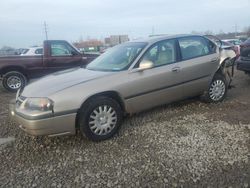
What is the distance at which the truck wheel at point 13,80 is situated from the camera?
9.41m

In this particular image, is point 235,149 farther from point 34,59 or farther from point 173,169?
point 34,59

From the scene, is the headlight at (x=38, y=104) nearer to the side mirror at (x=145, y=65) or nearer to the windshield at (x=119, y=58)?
the windshield at (x=119, y=58)

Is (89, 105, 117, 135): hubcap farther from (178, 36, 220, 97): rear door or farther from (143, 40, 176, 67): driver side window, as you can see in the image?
(178, 36, 220, 97): rear door

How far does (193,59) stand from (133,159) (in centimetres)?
271

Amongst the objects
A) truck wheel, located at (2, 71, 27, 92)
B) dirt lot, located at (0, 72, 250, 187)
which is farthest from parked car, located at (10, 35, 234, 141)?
truck wheel, located at (2, 71, 27, 92)

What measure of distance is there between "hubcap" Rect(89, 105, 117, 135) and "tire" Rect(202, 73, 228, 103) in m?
2.44

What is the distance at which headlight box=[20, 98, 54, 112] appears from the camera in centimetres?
395

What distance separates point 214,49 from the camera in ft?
20.1

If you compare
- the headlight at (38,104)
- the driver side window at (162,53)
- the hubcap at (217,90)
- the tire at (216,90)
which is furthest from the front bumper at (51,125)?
the hubcap at (217,90)

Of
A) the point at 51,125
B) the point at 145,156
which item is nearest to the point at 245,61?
the point at 145,156

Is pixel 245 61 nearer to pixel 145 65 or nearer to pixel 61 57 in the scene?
pixel 145 65

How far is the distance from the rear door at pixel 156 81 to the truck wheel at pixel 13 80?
232 inches

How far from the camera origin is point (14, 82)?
953 cm

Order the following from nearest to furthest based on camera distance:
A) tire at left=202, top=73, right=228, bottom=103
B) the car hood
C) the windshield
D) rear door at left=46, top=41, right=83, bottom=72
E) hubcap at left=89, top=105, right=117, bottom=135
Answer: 1. the car hood
2. hubcap at left=89, top=105, right=117, bottom=135
3. the windshield
4. tire at left=202, top=73, right=228, bottom=103
5. rear door at left=46, top=41, right=83, bottom=72
